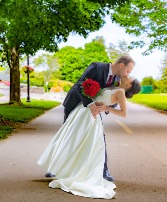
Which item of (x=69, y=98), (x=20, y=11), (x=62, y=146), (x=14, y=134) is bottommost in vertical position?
(x=14, y=134)

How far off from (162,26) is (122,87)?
25.1m

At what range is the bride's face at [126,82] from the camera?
23.5 feet

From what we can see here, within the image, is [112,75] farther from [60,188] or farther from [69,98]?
[60,188]

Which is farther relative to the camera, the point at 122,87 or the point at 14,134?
the point at 14,134

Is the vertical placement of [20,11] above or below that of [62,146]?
above

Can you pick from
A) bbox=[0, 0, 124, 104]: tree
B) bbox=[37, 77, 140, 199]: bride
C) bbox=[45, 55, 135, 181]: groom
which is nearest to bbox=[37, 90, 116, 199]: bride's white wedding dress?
bbox=[37, 77, 140, 199]: bride

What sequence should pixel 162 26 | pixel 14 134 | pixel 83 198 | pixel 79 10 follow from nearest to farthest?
pixel 83 198 < pixel 14 134 < pixel 79 10 < pixel 162 26

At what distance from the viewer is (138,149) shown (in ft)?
39.3

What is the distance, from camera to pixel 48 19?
22156 mm

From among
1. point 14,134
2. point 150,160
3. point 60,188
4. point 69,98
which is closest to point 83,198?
point 60,188

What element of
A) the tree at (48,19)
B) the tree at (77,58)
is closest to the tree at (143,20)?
the tree at (48,19)

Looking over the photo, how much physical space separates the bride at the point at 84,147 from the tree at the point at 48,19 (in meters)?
12.0

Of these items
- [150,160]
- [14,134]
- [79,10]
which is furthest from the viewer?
[79,10]

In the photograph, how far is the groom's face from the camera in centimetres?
693
